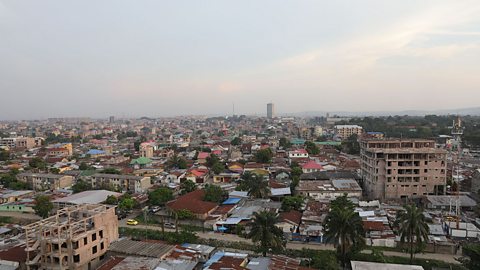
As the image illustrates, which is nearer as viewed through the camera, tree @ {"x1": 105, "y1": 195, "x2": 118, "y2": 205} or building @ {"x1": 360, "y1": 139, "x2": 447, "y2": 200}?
tree @ {"x1": 105, "y1": 195, "x2": 118, "y2": 205}

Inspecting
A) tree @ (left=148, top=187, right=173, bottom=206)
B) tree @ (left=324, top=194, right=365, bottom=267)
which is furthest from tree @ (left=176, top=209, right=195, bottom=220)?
tree @ (left=324, top=194, right=365, bottom=267)

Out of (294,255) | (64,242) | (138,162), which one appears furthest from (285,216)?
(138,162)

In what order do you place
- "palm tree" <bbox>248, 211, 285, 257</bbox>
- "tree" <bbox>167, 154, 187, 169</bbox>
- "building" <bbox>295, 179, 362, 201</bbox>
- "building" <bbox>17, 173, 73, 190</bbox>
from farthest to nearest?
"tree" <bbox>167, 154, 187, 169</bbox> → "building" <bbox>17, 173, 73, 190</bbox> → "building" <bbox>295, 179, 362, 201</bbox> → "palm tree" <bbox>248, 211, 285, 257</bbox>

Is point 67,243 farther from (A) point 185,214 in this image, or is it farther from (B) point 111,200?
(B) point 111,200

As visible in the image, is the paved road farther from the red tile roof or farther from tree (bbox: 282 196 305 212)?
tree (bbox: 282 196 305 212)

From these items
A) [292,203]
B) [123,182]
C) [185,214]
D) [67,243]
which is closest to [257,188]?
[292,203]

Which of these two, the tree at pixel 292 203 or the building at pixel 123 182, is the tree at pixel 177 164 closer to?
the building at pixel 123 182

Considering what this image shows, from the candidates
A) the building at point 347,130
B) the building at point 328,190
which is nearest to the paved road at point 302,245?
the building at point 328,190
